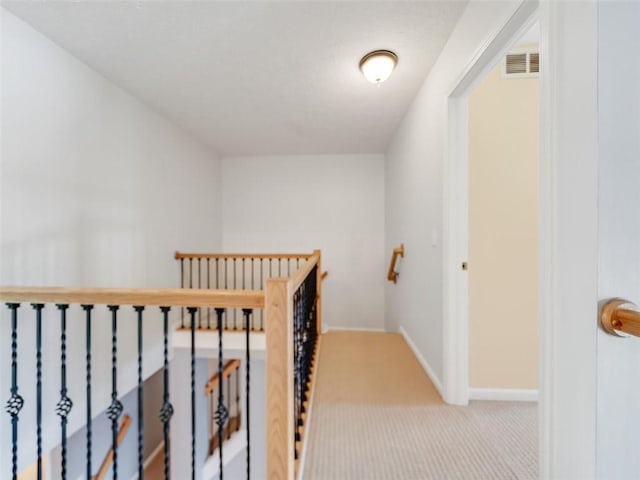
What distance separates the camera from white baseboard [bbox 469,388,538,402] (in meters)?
1.82

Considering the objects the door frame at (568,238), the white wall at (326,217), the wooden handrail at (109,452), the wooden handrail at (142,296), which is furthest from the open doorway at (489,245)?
the wooden handrail at (109,452)

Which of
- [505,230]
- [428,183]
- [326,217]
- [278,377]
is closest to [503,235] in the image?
[505,230]

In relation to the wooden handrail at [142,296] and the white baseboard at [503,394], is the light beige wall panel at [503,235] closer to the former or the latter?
the white baseboard at [503,394]

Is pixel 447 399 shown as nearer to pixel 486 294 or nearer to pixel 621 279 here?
pixel 486 294

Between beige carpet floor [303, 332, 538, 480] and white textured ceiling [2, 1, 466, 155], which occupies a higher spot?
white textured ceiling [2, 1, 466, 155]

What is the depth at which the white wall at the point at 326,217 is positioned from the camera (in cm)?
453

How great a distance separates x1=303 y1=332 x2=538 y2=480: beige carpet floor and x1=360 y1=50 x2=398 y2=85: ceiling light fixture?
7.26 feet

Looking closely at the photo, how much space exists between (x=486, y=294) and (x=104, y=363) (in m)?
2.97

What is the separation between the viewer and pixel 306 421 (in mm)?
1630

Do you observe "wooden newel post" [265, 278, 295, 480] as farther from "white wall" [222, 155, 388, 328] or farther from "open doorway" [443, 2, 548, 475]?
"white wall" [222, 155, 388, 328]

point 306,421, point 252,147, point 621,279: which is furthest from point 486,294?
point 252,147

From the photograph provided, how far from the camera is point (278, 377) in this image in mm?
1051

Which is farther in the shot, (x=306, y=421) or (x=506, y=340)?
(x=506, y=340)

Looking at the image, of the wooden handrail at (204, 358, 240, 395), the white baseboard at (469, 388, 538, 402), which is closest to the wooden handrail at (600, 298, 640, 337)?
the white baseboard at (469, 388, 538, 402)
